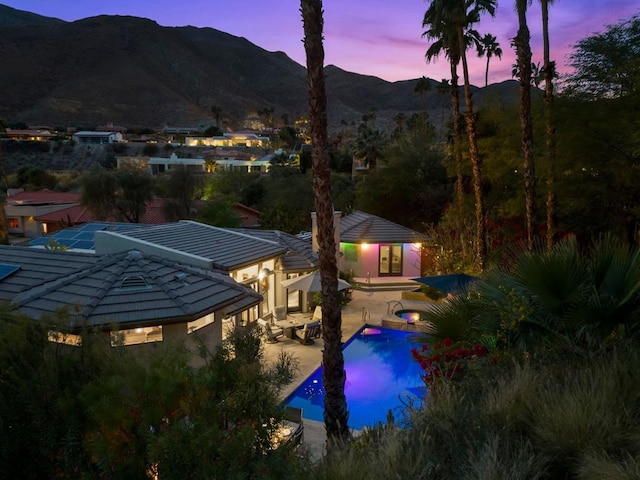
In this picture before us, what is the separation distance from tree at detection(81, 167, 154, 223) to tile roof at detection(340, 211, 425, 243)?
72.5 ft

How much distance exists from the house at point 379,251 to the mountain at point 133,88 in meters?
88.1

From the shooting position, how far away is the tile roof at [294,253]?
2030 centimetres

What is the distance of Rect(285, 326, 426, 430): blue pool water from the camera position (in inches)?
502

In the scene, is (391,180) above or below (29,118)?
below

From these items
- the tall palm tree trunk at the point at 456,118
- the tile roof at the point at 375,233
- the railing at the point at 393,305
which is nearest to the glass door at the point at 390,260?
Answer: the tile roof at the point at 375,233

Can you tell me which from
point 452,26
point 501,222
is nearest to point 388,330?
point 501,222

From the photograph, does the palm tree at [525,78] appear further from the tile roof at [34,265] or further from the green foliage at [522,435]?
the tile roof at [34,265]

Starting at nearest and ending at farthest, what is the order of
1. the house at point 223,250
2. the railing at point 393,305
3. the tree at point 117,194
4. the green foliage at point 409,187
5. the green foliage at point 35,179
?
the house at point 223,250, the railing at point 393,305, the green foliage at point 409,187, the tree at point 117,194, the green foliage at point 35,179

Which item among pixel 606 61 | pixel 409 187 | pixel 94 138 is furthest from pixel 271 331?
pixel 94 138

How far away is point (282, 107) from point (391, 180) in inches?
6331

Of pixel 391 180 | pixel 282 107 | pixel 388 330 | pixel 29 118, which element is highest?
pixel 282 107

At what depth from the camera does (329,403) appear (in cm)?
820

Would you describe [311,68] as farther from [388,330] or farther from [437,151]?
[437,151]

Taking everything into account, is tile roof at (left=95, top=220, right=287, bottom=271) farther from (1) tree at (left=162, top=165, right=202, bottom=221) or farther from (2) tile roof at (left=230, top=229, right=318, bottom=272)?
(1) tree at (left=162, top=165, right=202, bottom=221)
